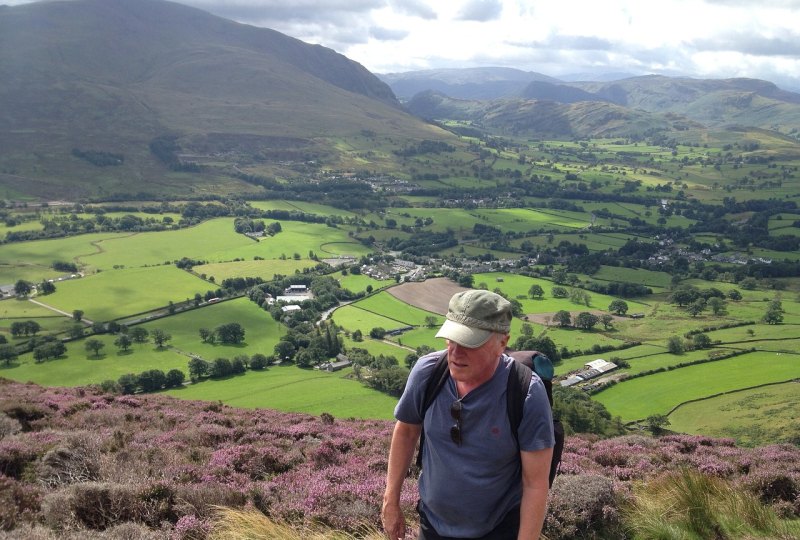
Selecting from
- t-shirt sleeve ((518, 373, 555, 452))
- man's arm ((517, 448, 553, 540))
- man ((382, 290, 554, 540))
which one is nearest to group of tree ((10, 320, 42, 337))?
man ((382, 290, 554, 540))

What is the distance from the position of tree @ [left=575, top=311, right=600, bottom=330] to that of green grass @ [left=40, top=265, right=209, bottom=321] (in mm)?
55522

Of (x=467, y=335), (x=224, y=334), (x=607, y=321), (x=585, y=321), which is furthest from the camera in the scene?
(x=607, y=321)

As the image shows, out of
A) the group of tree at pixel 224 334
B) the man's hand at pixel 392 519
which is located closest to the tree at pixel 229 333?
the group of tree at pixel 224 334

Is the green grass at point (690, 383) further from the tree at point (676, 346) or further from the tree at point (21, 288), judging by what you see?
the tree at point (21, 288)

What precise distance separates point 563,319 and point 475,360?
70.7 metres

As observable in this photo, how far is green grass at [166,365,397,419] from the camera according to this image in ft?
135

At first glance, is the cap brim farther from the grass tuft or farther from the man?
the grass tuft

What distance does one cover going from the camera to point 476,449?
4652 mm

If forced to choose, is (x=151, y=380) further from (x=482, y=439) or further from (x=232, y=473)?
(x=482, y=439)

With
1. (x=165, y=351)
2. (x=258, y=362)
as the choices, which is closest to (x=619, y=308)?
(x=258, y=362)

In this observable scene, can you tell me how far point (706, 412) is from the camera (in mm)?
40750

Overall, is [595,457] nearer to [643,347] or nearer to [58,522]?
[58,522]

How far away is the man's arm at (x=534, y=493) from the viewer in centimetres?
451

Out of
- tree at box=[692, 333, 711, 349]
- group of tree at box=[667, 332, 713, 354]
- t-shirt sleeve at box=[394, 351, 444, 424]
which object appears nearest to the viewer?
t-shirt sleeve at box=[394, 351, 444, 424]
